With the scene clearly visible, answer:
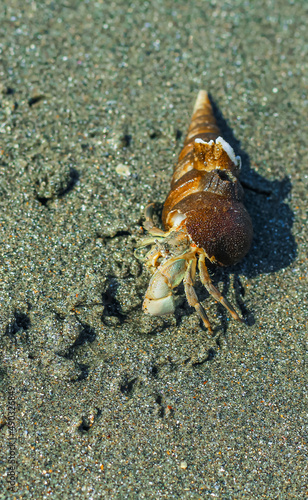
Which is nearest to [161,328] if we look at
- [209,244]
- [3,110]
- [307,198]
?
[209,244]

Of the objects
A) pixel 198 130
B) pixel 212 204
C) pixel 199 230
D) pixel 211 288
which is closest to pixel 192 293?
pixel 211 288

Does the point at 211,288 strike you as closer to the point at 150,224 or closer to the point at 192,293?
the point at 192,293

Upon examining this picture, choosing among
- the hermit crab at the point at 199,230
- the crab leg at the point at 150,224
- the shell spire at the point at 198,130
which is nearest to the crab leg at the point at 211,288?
the hermit crab at the point at 199,230

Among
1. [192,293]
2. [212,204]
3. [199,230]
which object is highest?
[212,204]

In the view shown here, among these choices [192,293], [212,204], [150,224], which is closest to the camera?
[192,293]

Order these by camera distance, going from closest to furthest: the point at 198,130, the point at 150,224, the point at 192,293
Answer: the point at 192,293
the point at 150,224
the point at 198,130

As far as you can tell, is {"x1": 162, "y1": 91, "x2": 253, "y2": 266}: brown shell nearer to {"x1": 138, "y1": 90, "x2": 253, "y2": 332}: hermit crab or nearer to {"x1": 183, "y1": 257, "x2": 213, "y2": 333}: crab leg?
{"x1": 138, "y1": 90, "x2": 253, "y2": 332}: hermit crab

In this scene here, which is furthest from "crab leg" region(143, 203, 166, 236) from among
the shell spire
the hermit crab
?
the shell spire
